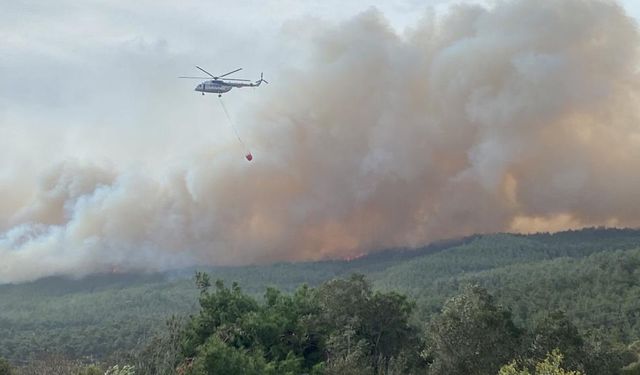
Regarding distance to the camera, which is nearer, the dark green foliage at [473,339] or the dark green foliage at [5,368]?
the dark green foliage at [473,339]

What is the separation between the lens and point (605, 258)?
6663 inches

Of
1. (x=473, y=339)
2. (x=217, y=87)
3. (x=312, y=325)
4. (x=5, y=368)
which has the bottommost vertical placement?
(x=5, y=368)

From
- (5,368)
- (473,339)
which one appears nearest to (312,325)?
(473,339)

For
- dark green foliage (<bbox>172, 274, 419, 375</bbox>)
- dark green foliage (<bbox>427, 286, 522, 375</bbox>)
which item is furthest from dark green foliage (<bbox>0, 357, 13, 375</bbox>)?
dark green foliage (<bbox>427, 286, 522, 375</bbox>)

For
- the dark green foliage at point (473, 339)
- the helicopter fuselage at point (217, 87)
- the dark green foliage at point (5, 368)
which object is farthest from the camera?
the helicopter fuselage at point (217, 87)

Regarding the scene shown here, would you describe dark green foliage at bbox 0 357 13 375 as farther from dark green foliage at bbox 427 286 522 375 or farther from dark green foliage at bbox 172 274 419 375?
dark green foliage at bbox 427 286 522 375

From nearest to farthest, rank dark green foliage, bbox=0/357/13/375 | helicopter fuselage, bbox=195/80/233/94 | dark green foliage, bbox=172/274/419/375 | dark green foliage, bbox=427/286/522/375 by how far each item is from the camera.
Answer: dark green foliage, bbox=427/286/522/375, dark green foliage, bbox=172/274/419/375, dark green foliage, bbox=0/357/13/375, helicopter fuselage, bbox=195/80/233/94

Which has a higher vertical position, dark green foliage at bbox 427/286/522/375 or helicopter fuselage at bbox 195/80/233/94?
helicopter fuselage at bbox 195/80/233/94

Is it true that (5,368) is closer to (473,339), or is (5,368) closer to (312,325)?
(312,325)

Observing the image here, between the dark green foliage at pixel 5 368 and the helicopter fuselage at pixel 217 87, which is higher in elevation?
the helicopter fuselage at pixel 217 87

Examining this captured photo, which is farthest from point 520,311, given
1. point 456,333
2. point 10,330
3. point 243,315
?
point 10,330

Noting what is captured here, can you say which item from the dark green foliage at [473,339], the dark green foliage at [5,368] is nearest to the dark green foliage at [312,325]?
the dark green foliage at [473,339]

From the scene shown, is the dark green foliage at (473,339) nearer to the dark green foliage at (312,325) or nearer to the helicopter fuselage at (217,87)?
the dark green foliage at (312,325)

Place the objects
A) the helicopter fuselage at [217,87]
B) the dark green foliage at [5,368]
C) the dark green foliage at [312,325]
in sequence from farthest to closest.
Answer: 1. the helicopter fuselage at [217,87]
2. the dark green foliage at [5,368]
3. the dark green foliage at [312,325]
